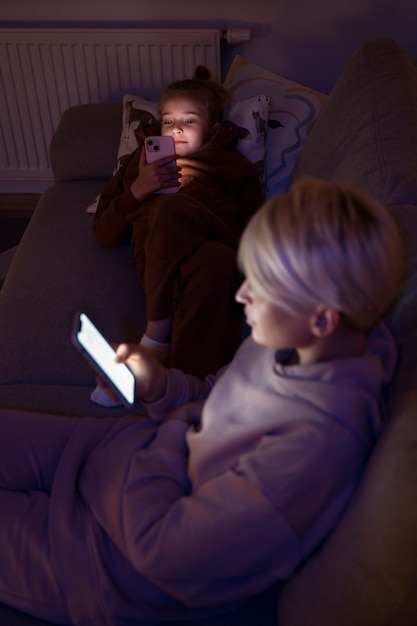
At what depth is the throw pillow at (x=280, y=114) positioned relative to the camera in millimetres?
2143

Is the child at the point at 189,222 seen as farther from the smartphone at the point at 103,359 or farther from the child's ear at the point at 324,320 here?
the child's ear at the point at 324,320

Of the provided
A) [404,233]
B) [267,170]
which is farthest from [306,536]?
[267,170]

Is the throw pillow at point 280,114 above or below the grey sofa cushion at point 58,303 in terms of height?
above

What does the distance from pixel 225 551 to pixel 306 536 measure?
0.41 feet

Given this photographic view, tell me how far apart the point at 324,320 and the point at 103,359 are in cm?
43

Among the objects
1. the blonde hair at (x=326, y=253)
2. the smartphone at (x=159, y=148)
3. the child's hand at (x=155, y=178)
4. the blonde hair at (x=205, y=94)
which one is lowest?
the child's hand at (x=155, y=178)

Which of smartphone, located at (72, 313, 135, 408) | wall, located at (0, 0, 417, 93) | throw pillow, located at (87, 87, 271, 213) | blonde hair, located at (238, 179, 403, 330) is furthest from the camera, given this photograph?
wall, located at (0, 0, 417, 93)

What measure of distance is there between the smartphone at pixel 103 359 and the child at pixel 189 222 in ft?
1.39

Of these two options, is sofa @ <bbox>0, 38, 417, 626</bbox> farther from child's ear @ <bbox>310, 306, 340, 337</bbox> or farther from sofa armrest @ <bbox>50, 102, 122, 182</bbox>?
child's ear @ <bbox>310, 306, 340, 337</bbox>

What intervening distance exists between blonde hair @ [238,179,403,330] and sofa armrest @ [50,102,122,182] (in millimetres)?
1594

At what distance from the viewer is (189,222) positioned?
5.51ft

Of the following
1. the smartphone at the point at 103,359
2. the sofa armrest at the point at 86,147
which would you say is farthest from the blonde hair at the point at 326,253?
the sofa armrest at the point at 86,147

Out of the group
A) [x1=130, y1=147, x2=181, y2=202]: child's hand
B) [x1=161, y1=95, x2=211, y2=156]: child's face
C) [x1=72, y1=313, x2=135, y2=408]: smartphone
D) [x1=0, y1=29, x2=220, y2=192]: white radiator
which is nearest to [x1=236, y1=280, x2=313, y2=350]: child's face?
[x1=72, y1=313, x2=135, y2=408]: smartphone

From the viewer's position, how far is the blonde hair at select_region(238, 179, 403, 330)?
0.82 metres
